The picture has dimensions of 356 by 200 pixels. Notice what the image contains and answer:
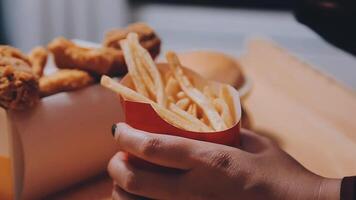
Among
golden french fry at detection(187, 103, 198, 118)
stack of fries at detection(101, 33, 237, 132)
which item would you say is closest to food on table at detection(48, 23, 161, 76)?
stack of fries at detection(101, 33, 237, 132)

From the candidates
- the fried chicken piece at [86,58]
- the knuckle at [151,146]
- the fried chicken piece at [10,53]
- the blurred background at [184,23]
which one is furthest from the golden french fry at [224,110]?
the blurred background at [184,23]

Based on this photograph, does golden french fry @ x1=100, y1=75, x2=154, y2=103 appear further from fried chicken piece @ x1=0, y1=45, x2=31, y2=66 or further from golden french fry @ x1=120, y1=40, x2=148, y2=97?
fried chicken piece @ x1=0, y1=45, x2=31, y2=66

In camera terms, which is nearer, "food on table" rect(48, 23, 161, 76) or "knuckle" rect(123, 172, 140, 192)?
"knuckle" rect(123, 172, 140, 192)

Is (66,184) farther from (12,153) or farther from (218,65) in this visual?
(218,65)

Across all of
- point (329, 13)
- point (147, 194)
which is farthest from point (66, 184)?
point (329, 13)

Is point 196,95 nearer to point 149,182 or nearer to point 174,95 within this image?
point 174,95

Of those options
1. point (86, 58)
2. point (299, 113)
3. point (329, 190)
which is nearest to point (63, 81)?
point (86, 58)
